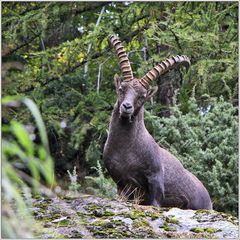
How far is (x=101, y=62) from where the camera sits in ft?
49.4

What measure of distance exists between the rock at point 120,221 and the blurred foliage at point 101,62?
224 inches

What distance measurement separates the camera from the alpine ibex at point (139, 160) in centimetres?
844

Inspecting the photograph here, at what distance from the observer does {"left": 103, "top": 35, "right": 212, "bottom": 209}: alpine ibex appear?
8438 millimetres

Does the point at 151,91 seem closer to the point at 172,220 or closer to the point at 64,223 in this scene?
the point at 172,220

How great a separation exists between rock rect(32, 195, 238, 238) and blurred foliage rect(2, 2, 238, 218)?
18.7 feet

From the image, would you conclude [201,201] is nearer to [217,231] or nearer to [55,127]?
[217,231]

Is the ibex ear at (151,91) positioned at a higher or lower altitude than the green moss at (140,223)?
higher

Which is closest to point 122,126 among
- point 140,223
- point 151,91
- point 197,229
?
point 151,91

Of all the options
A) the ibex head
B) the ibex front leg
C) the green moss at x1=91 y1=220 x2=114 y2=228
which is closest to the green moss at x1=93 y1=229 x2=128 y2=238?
the green moss at x1=91 y1=220 x2=114 y2=228

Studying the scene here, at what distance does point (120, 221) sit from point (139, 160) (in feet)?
7.62

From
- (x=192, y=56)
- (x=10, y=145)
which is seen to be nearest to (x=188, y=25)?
(x=192, y=56)

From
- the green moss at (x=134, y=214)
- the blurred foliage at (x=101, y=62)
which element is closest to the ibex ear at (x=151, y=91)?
the green moss at (x=134, y=214)

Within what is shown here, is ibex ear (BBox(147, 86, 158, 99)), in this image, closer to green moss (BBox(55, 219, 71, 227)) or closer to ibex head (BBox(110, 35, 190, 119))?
ibex head (BBox(110, 35, 190, 119))

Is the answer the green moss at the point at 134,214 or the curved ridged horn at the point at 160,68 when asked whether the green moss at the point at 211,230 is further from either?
the curved ridged horn at the point at 160,68
